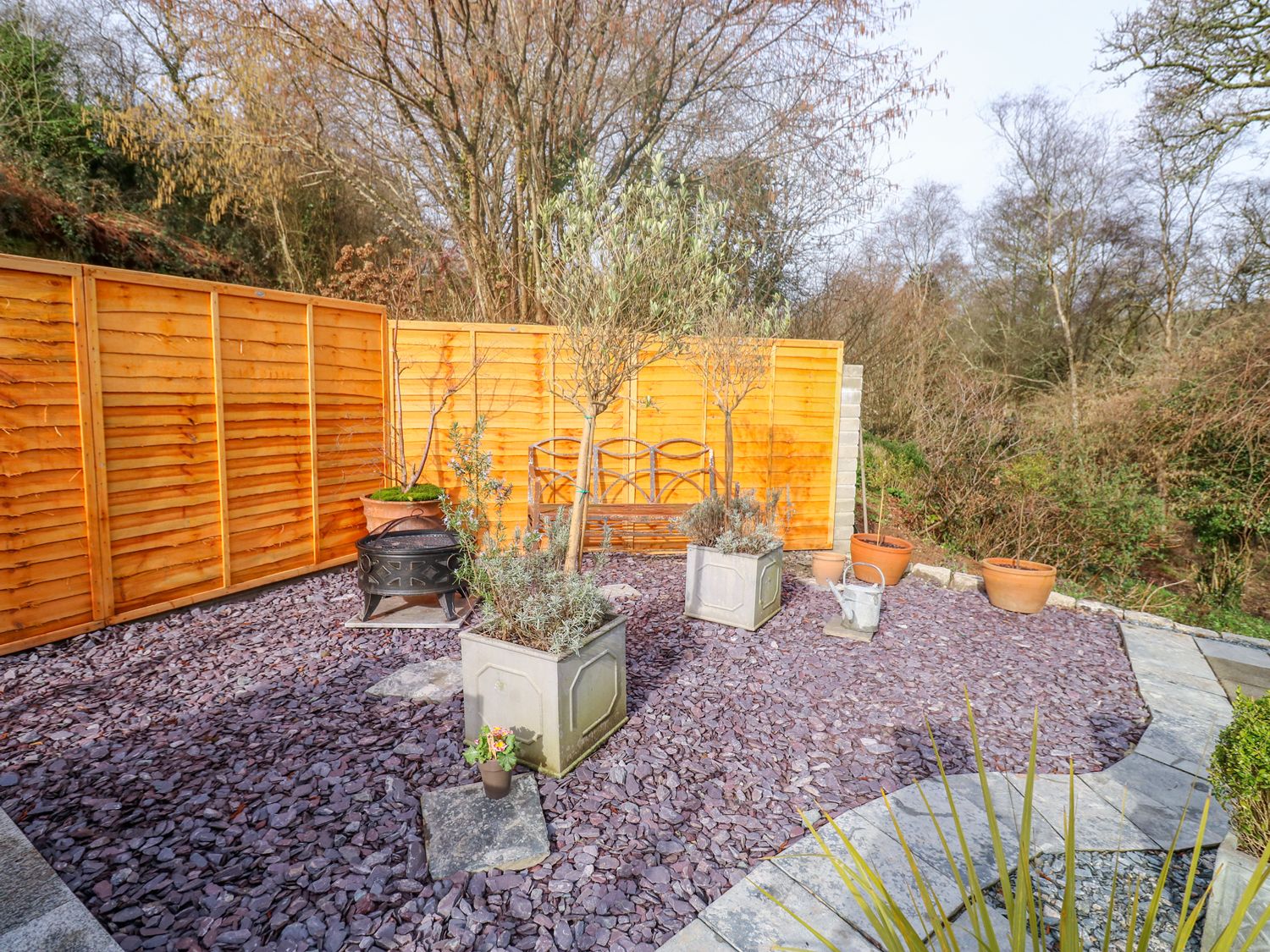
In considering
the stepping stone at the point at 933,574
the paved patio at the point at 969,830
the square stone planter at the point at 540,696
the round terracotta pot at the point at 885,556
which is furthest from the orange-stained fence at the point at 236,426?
the paved patio at the point at 969,830

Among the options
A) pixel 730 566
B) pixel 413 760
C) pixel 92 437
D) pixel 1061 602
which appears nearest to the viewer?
pixel 413 760

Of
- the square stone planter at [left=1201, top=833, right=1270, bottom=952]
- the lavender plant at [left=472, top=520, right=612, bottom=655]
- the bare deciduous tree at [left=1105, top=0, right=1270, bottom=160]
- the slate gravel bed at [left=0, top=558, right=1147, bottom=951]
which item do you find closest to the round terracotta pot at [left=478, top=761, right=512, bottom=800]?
the slate gravel bed at [left=0, top=558, right=1147, bottom=951]

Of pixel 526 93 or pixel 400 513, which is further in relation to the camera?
pixel 526 93

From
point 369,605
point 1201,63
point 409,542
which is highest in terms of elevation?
point 1201,63

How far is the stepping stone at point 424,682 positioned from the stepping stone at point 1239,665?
4.19 m

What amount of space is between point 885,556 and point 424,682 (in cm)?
369

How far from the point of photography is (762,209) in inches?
351

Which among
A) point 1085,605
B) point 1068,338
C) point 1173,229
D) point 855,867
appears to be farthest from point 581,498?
point 1173,229

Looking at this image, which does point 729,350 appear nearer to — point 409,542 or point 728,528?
point 728,528

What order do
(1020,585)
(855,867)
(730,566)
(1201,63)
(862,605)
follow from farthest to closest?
(1201,63)
(1020,585)
(730,566)
(862,605)
(855,867)

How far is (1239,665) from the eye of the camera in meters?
3.86

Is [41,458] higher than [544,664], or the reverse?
[41,458]

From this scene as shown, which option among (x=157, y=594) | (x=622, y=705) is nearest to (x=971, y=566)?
(x=622, y=705)

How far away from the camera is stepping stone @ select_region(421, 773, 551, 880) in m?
1.95
